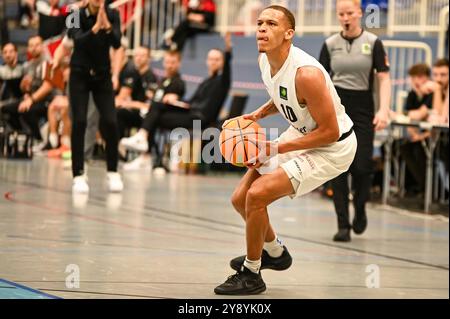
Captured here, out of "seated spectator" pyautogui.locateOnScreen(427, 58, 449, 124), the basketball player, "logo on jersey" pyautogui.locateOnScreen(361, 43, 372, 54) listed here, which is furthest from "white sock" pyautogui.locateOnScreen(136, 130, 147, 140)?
the basketball player

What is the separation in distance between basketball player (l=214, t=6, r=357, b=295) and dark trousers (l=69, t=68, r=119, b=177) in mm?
4134

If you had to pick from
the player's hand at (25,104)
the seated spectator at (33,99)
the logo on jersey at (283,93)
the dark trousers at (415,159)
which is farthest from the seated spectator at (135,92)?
the logo on jersey at (283,93)

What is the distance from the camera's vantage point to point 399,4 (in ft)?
57.4

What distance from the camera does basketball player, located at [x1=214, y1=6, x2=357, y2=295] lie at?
5898mm

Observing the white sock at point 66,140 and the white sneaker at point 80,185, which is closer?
the white sneaker at point 80,185

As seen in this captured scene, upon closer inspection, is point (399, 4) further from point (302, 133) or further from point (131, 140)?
point (302, 133)

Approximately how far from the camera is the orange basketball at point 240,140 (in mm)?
5844

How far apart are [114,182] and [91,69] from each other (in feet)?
5.02

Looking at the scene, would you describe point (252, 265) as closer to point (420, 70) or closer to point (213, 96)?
point (420, 70)

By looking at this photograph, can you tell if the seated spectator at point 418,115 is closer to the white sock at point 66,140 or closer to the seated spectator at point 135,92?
the seated spectator at point 135,92

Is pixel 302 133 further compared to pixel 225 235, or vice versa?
pixel 225 235

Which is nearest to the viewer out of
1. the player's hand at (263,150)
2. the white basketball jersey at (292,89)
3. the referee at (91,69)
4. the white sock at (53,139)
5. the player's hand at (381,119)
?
the player's hand at (263,150)
